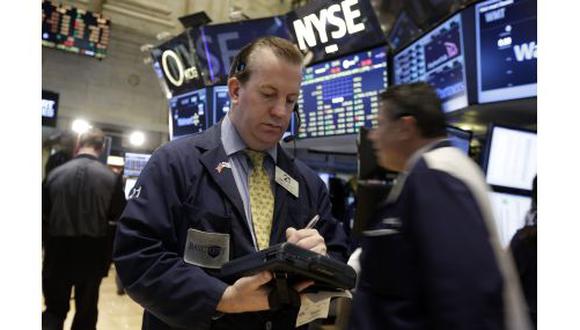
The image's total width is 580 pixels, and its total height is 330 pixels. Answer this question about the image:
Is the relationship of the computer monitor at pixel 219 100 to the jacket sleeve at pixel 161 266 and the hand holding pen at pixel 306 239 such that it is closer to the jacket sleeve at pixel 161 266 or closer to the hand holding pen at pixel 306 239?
the jacket sleeve at pixel 161 266

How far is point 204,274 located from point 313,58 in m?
4.01

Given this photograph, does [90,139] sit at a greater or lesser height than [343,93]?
lesser

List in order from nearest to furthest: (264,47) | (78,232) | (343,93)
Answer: (264,47) → (78,232) → (343,93)

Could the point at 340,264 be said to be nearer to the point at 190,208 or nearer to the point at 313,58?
the point at 190,208

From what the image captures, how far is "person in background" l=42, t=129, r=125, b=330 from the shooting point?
397 cm

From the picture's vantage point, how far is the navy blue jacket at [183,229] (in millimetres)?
1305

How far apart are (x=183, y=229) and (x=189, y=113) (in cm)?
530

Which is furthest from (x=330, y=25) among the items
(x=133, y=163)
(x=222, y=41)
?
(x=133, y=163)

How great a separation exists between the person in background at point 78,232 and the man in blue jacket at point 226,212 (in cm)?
280

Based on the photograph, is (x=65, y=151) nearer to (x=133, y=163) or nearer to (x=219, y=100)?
(x=219, y=100)

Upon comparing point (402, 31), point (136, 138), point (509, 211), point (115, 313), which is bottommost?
point (115, 313)

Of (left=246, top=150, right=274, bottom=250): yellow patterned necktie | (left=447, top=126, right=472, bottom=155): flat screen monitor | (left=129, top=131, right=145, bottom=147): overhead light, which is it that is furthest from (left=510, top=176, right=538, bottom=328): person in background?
(left=129, top=131, right=145, bottom=147): overhead light

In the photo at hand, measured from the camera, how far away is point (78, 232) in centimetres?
404
